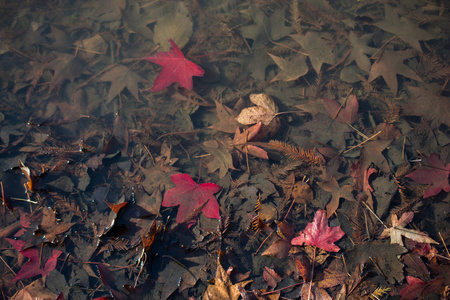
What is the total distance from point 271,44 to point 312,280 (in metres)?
2.67

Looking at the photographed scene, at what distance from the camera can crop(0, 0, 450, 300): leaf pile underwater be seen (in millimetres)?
2094

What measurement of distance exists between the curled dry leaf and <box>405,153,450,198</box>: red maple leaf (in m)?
1.32

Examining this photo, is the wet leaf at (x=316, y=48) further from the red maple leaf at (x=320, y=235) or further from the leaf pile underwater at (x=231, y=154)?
the red maple leaf at (x=320, y=235)

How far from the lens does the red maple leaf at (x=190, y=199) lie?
2287 millimetres

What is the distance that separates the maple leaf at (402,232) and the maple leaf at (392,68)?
→ 1406 millimetres

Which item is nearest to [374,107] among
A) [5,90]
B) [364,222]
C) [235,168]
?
[364,222]

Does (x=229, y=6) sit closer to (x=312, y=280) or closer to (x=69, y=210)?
(x=69, y=210)

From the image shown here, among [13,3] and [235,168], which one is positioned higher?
[13,3]

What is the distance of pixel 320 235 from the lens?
2160 mm

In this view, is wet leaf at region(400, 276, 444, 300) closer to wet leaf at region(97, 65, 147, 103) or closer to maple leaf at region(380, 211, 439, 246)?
maple leaf at region(380, 211, 439, 246)

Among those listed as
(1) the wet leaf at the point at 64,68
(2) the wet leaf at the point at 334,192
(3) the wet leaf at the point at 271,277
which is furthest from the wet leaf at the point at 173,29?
(3) the wet leaf at the point at 271,277

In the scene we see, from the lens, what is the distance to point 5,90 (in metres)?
3.35

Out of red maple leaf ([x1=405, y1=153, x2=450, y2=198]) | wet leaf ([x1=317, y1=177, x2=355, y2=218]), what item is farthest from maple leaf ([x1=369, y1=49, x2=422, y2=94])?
wet leaf ([x1=317, y1=177, x2=355, y2=218])

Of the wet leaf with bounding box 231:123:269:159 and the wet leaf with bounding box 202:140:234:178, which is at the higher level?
the wet leaf with bounding box 231:123:269:159
